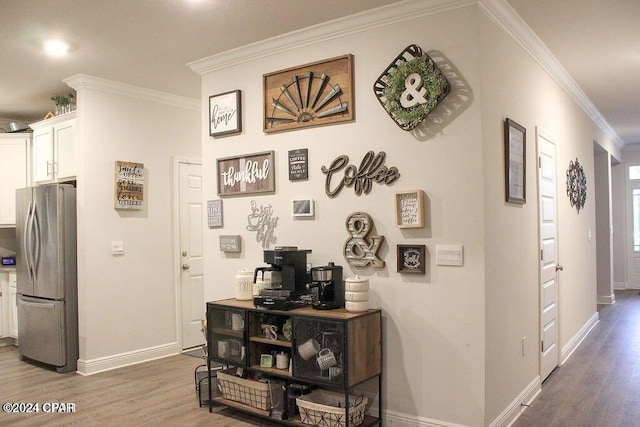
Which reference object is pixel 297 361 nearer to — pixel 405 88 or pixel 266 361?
pixel 266 361

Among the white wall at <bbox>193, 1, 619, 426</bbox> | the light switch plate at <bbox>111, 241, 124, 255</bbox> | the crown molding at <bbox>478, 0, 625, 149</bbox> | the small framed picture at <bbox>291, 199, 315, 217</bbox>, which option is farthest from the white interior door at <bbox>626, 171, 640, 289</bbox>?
the light switch plate at <bbox>111, 241, 124, 255</bbox>

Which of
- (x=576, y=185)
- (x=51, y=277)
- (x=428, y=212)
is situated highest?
(x=576, y=185)

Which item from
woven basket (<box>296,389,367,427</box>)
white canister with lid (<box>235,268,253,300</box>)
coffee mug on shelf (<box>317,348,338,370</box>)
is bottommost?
woven basket (<box>296,389,367,427</box>)

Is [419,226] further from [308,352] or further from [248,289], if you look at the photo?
[248,289]

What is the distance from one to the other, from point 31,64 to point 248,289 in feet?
8.63

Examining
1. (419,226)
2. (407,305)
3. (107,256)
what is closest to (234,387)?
(407,305)

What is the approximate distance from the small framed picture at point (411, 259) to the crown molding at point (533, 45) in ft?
4.76

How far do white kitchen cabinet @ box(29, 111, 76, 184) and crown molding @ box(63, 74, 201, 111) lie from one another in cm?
32

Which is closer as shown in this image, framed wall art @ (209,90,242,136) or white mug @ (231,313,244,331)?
white mug @ (231,313,244,331)

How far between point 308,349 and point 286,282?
0.49 m

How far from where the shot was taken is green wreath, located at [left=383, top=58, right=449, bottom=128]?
296 cm

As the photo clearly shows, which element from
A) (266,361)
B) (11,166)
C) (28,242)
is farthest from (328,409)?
(11,166)

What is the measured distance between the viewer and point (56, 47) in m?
3.83

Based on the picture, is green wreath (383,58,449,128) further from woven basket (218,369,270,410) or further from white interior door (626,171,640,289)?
white interior door (626,171,640,289)
